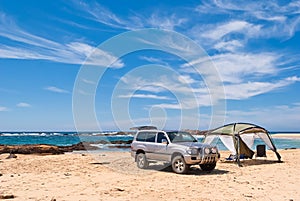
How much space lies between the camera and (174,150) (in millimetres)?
14023

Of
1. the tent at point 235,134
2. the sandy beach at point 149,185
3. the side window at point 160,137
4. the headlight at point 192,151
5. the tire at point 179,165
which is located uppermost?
the tent at point 235,134

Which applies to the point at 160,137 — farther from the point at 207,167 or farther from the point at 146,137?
the point at 207,167

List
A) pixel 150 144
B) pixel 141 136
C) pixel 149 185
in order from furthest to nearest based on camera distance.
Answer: pixel 141 136 < pixel 150 144 < pixel 149 185

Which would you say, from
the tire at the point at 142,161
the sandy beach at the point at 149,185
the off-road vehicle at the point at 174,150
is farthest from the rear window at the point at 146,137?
the sandy beach at the point at 149,185

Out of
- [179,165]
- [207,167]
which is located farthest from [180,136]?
[207,167]

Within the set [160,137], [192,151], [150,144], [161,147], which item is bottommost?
[192,151]

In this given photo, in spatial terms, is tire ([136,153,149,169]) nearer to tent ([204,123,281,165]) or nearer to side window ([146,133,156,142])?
side window ([146,133,156,142])

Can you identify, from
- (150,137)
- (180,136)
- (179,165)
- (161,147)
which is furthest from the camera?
(150,137)

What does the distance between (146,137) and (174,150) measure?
223 cm

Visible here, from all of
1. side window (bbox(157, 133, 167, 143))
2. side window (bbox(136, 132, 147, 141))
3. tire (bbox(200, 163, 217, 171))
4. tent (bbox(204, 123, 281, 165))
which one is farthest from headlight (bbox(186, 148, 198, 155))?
tent (bbox(204, 123, 281, 165))

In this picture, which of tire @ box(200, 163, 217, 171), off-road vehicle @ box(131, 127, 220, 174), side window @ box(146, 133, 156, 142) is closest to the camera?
off-road vehicle @ box(131, 127, 220, 174)

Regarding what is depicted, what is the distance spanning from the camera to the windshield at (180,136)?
14.8 metres

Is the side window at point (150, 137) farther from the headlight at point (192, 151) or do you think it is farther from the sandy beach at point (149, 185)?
the headlight at point (192, 151)

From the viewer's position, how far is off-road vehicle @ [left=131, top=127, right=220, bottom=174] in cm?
1360
